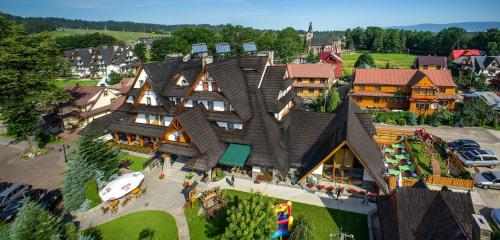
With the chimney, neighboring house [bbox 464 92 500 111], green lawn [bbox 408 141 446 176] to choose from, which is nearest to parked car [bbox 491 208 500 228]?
green lawn [bbox 408 141 446 176]

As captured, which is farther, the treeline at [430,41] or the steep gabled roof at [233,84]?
the treeline at [430,41]

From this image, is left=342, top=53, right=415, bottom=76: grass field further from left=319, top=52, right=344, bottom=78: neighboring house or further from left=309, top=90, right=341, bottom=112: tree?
left=309, top=90, right=341, bottom=112: tree

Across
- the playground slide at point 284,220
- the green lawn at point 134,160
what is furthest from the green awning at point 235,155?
the green lawn at point 134,160

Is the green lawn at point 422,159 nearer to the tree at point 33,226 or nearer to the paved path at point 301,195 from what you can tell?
the paved path at point 301,195

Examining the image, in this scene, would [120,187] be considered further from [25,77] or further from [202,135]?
[25,77]

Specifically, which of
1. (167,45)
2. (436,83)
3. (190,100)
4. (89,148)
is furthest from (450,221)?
(167,45)

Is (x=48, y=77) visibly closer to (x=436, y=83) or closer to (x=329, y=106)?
(x=329, y=106)
